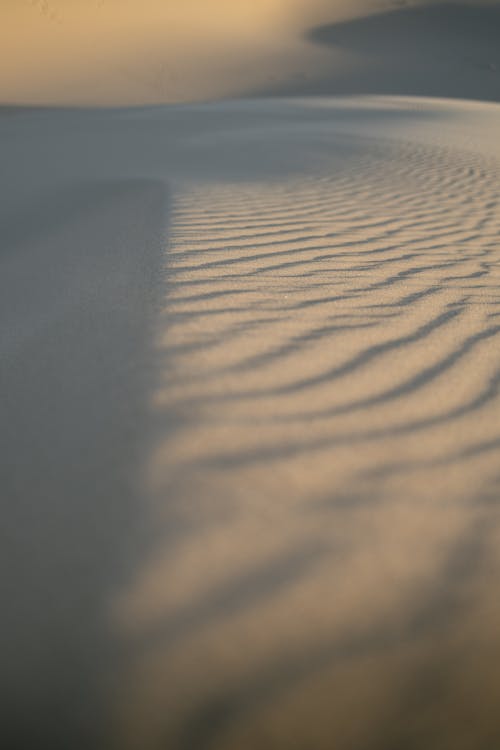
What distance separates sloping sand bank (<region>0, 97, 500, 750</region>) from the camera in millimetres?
1270

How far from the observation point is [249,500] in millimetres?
1573

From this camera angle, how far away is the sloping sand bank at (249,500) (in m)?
1.27

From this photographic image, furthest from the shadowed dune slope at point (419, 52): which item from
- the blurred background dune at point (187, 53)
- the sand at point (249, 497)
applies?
the sand at point (249, 497)

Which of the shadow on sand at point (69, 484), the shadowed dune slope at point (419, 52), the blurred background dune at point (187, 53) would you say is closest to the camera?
the shadow on sand at point (69, 484)

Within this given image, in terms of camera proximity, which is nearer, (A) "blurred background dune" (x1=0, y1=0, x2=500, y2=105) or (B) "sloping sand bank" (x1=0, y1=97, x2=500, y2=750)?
(B) "sloping sand bank" (x1=0, y1=97, x2=500, y2=750)

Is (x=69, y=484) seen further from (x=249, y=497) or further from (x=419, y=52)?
(x=419, y=52)

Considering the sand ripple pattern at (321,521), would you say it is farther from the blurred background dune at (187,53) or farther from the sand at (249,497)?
the blurred background dune at (187,53)

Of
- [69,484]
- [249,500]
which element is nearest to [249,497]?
[249,500]

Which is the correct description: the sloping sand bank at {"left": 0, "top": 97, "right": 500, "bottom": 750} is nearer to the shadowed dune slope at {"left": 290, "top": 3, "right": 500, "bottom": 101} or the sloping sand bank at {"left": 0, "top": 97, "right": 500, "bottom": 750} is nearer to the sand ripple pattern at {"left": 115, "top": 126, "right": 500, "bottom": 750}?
the sand ripple pattern at {"left": 115, "top": 126, "right": 500, "bottom": 750}

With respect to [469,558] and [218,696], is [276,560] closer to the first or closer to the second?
[218,696]

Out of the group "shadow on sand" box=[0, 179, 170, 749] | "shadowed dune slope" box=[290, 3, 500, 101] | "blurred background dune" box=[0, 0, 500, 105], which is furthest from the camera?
"shadowed dune slope" box=[290, 3, 500, 101]

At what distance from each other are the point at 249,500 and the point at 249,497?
10 mm

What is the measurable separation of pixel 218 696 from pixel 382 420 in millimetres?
1033

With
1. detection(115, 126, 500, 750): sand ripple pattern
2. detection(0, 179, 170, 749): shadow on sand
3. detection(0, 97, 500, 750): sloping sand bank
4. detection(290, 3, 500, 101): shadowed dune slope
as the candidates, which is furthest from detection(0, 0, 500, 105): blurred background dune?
detection(115, 126, 500, 750): sand ripple pattern
